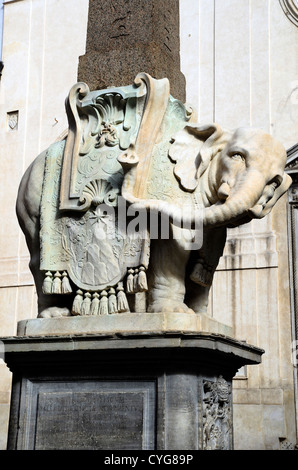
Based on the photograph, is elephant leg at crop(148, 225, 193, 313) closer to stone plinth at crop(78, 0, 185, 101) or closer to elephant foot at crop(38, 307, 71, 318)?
elephant foot at crop(38, 307, 71, 318)

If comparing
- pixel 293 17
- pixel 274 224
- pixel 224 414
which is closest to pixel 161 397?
pixel 224 414

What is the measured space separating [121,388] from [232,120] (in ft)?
24.3

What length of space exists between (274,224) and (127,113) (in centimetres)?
612

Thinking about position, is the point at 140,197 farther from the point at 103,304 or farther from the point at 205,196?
the point at 103,304

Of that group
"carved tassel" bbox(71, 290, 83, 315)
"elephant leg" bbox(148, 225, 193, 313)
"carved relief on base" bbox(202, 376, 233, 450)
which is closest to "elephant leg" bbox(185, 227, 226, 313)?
"elephant leg" bbox(148, 225, 193, 313)

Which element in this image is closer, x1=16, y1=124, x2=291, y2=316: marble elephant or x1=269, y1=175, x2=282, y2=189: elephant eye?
x1=16, y1=124, x2=291, y2=316: marble elephant

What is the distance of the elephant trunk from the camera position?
4.89 m

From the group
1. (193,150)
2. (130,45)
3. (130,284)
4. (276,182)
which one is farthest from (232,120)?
(130,284)

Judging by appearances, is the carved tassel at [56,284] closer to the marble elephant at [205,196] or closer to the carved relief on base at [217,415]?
the marble elephant at [205,196]

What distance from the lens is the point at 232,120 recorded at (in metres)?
11.8

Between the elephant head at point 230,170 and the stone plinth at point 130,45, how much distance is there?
26.6 inches

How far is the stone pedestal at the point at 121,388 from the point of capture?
4750 mm

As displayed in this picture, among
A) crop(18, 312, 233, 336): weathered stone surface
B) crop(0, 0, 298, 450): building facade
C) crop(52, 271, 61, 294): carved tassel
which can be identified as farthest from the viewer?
crop(0, 0, 298, 450): building facade

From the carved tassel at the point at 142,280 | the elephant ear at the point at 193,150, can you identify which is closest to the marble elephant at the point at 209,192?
the elephant ear at the point at 193,150
